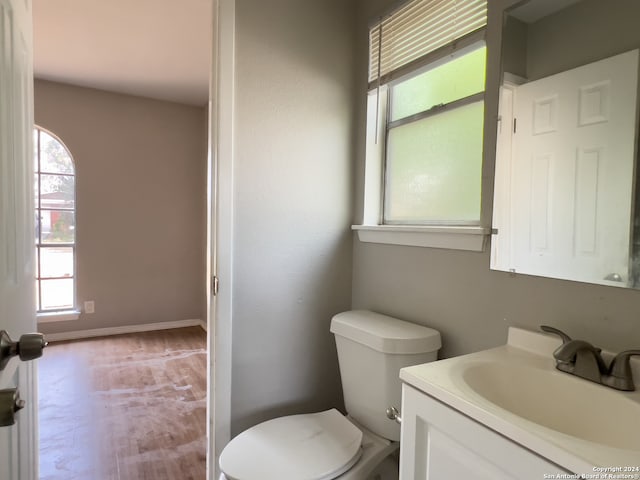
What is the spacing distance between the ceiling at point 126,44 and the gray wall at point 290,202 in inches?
30.9

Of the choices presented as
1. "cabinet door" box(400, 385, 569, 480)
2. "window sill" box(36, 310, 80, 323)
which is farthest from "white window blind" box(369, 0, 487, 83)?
"window sill" box(36, 310, 80, 323)

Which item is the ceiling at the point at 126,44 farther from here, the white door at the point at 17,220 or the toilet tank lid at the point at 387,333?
the toilet tank lid at the point at 387,333

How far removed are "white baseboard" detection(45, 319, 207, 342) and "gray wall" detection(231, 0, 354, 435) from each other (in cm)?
270

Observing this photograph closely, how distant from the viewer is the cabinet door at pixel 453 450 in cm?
66

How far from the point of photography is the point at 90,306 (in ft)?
12.1

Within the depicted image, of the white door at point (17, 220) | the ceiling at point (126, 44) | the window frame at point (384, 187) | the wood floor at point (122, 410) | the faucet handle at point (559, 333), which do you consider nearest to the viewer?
the white door at point (17, 220)

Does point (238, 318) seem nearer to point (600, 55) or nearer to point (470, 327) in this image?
point (470, 327)

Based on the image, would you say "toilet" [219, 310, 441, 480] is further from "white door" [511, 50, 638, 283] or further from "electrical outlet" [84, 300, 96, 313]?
"electrical outlet" [84, 300, 96, 313]

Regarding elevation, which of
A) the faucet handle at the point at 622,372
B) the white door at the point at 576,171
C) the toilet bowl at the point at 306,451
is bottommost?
the toilet bowl at the point at 306,451

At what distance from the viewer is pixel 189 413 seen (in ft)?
7.54

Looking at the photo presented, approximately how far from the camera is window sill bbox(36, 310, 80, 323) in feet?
11.4

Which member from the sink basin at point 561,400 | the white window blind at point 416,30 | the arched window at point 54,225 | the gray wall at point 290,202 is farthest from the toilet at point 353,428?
the arched window at point 54,225

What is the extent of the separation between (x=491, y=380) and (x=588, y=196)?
1.77 feet

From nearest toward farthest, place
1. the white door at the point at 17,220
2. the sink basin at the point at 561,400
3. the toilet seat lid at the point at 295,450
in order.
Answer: the white door at the point at 17,220 < the sink basin at the point at 561,400 < the toilet seat lid at the point at 295,450
